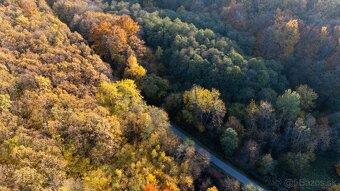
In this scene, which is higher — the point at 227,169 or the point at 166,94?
the point at 166,94

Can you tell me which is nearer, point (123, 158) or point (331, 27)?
point (123, 158)

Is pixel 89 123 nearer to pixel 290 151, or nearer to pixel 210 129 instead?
pixel 210 129

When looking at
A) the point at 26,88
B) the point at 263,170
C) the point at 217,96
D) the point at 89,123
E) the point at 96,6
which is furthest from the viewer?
the point at 96,6

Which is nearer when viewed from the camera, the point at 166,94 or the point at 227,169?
the point at 227,169

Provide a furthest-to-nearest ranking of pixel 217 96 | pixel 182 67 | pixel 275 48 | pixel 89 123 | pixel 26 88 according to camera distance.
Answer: pixel 275 48, pixel 182 67, pixel 217 96, pixel 26 88, pixel 89 123

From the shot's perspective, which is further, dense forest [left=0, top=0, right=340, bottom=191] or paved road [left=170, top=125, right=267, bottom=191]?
paved road [left=170, top=125, right=267, bottom=191]

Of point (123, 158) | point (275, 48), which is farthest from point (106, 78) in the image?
point (275, 48)

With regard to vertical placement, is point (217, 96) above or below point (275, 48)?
below

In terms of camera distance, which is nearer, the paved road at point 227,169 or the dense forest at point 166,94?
the dense forest at point 166,94
